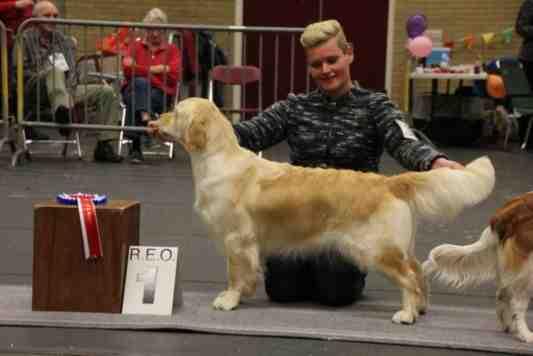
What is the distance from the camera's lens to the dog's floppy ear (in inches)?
120

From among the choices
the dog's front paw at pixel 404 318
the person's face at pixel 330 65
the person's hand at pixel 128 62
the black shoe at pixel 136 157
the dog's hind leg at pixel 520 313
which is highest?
the person's face at pixel 330 65

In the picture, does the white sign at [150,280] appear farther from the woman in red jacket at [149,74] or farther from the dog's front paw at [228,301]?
the woman in red jacket at [149,74]

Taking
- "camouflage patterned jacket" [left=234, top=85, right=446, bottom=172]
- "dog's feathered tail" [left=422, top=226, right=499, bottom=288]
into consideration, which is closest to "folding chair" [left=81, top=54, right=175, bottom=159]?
"camouflage patterned jacket" [left=234, top=85, right=446, bottom=172]

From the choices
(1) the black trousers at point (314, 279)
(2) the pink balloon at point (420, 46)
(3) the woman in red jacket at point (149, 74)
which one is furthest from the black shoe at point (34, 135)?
(1) the black trousers at point (314, 279)

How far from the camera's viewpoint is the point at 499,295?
287cm

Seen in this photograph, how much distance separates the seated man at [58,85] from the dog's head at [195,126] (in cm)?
418

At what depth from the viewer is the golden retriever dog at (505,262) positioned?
9.07 ft

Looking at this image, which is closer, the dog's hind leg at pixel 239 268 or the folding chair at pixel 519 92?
the dog's hind leg at pixel 239 268

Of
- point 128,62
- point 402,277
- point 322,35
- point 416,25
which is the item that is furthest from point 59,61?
point 402,277

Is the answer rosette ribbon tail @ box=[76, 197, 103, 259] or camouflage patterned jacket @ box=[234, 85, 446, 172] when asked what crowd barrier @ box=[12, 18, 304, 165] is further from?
rosette ribbon tail @ box=[76, 197, 103, 259]

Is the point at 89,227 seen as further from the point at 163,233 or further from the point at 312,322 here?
the point at 163,233

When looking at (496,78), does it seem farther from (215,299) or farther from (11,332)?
(11,332)

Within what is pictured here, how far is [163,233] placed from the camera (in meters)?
4.61

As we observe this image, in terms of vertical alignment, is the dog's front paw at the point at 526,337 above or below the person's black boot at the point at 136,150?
above
